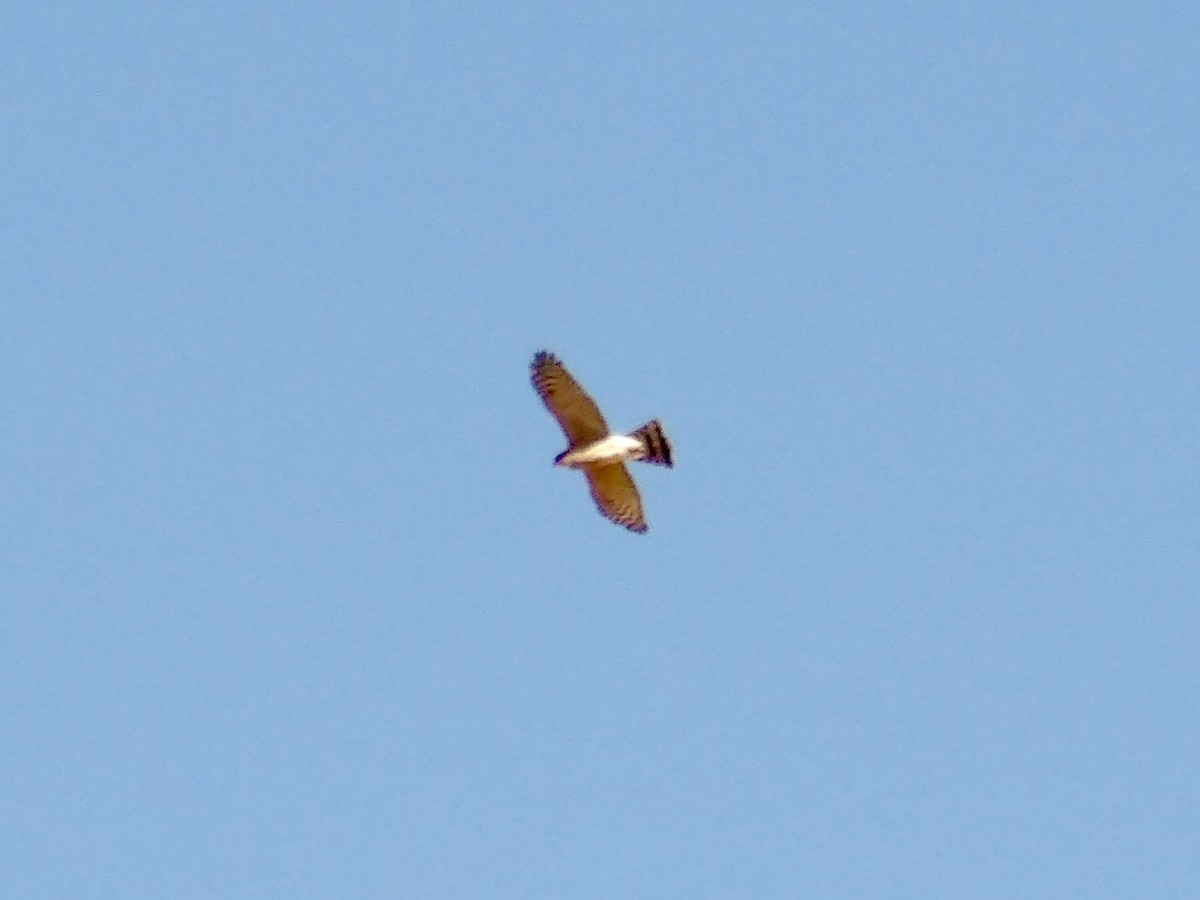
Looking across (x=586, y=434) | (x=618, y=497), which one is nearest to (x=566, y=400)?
(x=586, y=434)

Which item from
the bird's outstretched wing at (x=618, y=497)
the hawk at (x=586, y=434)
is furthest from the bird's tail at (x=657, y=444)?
the bird's outstretched wing at (x=618, y=497)

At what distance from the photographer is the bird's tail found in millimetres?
49531

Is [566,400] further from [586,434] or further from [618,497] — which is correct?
[618,497]

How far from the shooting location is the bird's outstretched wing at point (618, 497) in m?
50.8

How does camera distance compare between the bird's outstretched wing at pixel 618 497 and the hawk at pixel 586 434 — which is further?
the bird's outstretched wing at pixel 618 497

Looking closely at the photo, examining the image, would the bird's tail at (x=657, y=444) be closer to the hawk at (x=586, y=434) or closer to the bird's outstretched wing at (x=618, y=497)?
the hawk at (x=586, y=434)

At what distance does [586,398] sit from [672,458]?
1.23 meters

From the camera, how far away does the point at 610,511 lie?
51125mm

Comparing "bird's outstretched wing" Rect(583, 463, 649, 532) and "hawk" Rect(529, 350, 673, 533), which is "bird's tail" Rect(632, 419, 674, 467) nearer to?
"hawk" Rect(529, 350, 673, 533)

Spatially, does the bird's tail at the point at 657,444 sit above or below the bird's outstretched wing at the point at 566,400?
below

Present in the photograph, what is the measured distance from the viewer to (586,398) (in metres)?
49.4

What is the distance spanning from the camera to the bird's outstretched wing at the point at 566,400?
49375 millimetres

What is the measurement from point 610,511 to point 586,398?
2178mm

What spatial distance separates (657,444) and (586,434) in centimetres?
98
